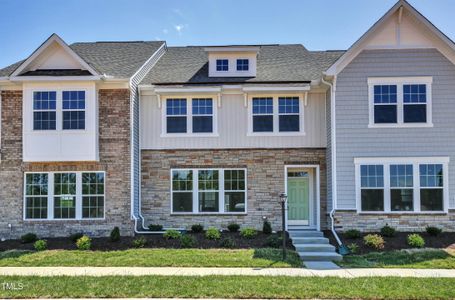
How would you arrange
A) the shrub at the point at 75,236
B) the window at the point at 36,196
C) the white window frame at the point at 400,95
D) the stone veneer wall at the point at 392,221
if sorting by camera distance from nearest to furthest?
the shrub at the point at 75,236, the stone veneer wall at the point at 392,221, the white window frame at the point at 400,95, the window at the point at 36,196

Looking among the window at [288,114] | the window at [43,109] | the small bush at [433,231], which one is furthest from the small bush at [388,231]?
the window at [43,109]

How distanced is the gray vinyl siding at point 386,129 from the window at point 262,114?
2562 millimetres

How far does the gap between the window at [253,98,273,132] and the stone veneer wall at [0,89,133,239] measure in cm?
469

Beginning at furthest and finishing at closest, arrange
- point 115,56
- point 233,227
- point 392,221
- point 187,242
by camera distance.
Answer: point 115,56
point 233,227
point 392,221
point 187,242

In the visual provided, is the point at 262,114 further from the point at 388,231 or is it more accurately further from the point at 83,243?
the point at 83,243

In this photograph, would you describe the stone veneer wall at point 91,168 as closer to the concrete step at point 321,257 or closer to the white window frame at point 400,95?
the concrete step at point 321,257

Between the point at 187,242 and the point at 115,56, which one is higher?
the point at 115,56

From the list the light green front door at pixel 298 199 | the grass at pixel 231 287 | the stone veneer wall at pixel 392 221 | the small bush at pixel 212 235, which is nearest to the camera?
the grass at pixel 231 287

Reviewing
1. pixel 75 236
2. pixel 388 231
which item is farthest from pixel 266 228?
pixel 75 236

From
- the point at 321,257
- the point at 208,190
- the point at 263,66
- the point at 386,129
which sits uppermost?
the point at 263,66

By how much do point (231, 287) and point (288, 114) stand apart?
31.5ft

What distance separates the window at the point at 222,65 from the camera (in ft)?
63.7

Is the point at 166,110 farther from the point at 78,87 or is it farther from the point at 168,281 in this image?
the point at 168,281

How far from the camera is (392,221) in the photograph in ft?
55.2
